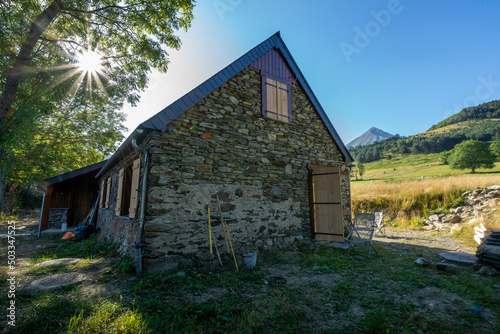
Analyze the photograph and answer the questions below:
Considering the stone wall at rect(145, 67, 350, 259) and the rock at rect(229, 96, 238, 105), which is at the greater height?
the rock at rect(229, 96, 238, 105)

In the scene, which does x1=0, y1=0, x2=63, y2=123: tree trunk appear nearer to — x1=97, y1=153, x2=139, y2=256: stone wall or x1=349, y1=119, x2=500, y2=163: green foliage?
x1=97, y1=153, x2=139, y2=256: stone wall

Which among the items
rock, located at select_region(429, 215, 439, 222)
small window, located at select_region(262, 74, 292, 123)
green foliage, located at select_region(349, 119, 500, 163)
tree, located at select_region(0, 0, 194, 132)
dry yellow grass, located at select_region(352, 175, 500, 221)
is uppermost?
green foliage, located at select_region(349, 119, 500, 163)

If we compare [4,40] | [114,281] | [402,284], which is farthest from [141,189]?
[4,40]

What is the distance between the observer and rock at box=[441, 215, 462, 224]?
29.8ft

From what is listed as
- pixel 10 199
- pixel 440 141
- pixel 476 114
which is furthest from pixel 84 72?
pixel 476 114

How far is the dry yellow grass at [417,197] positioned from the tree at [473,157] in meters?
22.9

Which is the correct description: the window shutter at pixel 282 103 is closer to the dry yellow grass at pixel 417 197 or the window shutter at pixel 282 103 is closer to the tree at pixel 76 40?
the tree at pixel 76 40

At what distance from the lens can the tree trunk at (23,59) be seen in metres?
5.49

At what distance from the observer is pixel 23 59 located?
561 centimetres

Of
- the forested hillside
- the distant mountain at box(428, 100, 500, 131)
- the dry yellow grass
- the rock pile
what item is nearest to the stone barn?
the rock pile

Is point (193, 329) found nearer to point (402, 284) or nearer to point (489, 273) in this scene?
point (402, 284)

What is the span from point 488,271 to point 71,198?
53.4ft

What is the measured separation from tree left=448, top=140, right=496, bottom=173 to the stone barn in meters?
32.4

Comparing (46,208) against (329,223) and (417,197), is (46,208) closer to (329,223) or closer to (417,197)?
(329,223)
